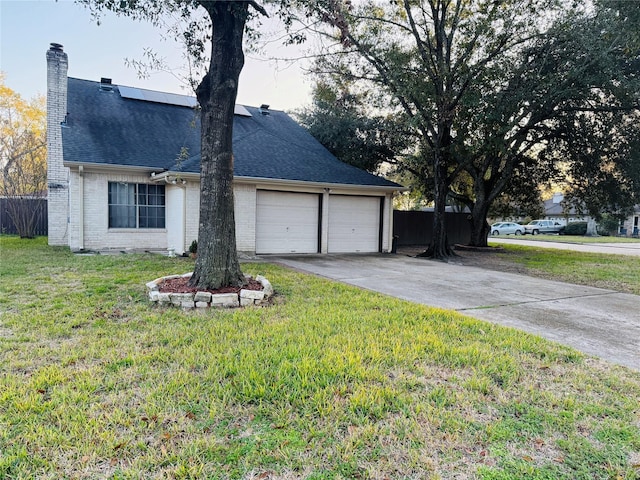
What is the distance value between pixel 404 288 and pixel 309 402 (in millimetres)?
5124

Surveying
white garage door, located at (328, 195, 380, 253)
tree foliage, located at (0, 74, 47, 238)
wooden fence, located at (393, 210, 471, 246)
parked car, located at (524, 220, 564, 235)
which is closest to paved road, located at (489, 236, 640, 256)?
wooden fence, located at (393, 210, 471, 246)

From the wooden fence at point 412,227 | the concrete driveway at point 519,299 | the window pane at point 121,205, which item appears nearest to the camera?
the concrete driveway at point 519,299

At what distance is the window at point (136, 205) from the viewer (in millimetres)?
11859

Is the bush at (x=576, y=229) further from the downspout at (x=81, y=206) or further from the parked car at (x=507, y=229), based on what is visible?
the downspout at (x=81, y=206)

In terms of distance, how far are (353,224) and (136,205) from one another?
7.30 m

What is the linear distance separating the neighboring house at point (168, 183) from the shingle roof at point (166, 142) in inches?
1.5

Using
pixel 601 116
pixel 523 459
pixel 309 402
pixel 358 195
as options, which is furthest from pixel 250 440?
pixel 601 116

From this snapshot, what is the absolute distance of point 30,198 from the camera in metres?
17.2

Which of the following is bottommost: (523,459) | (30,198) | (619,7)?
(523,459)

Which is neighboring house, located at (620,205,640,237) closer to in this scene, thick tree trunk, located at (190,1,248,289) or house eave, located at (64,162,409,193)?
house eave, located at (64,162,409,193)

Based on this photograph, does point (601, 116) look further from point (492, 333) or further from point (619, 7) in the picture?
point (492, 333)

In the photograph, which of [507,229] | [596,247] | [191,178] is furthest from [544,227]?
[191,178]

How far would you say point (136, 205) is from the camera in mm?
12102

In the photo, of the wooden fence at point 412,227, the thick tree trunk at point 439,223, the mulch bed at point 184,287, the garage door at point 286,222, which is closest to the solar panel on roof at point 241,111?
the garage door at point 286,222
